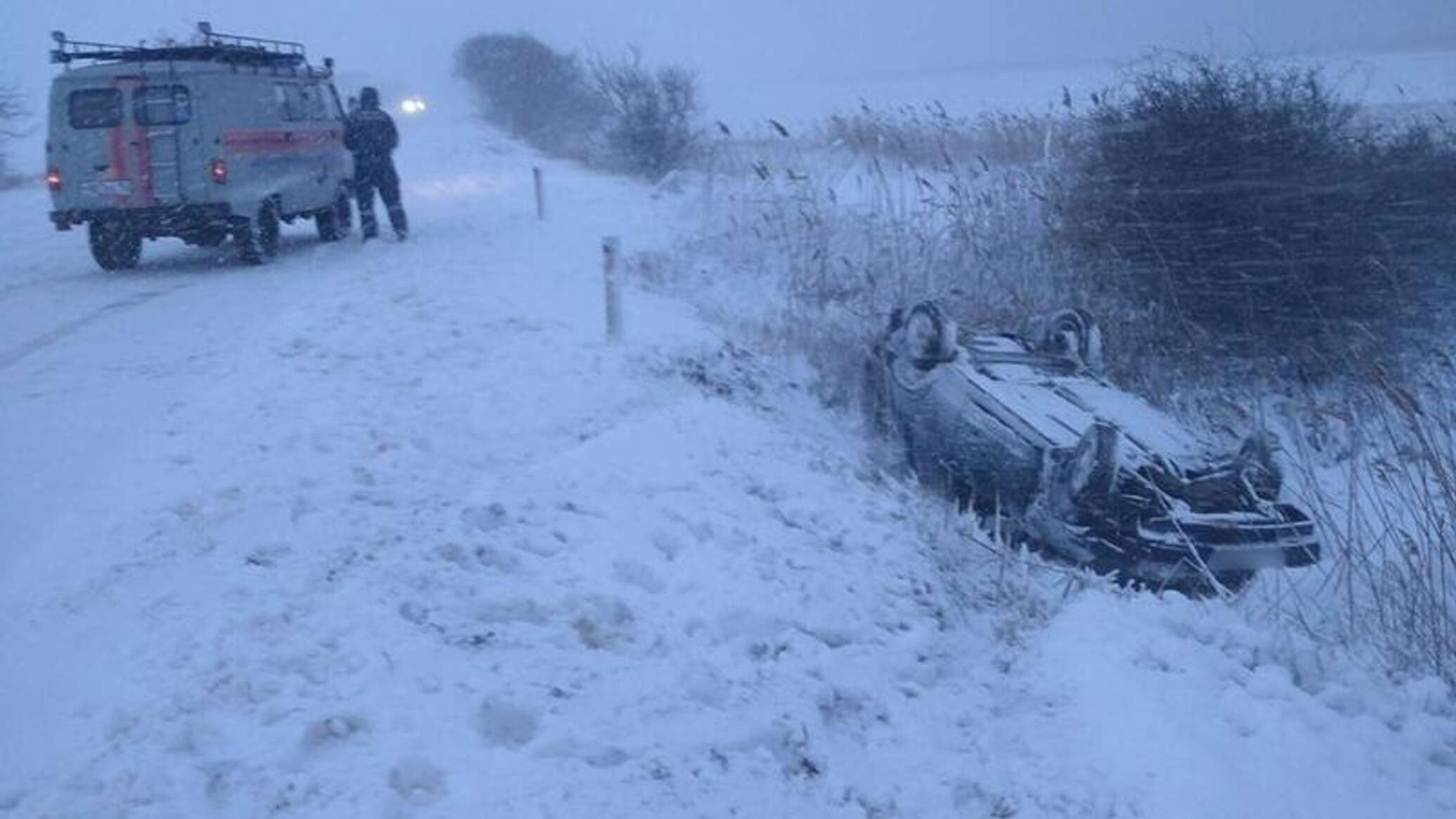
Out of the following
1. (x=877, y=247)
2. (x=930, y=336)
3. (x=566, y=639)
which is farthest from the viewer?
(x=877, y=247)

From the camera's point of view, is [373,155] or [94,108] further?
[373,155]

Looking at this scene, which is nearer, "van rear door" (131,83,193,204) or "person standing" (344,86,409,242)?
"van rear door" (131,83,193,204)

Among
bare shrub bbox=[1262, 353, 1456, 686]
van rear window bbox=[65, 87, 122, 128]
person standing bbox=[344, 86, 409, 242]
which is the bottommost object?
bare shrub bbox=[1262, 353, 1456, 686]

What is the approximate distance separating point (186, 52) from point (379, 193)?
9.45ft

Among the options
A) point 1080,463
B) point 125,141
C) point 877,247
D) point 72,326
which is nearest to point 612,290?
point 1080,463

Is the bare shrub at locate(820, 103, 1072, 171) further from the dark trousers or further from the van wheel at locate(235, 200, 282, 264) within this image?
the van wheel at locate(235, 200, 282, 264)

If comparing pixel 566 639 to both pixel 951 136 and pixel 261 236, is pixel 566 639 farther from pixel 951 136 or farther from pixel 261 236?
pixel 261 236

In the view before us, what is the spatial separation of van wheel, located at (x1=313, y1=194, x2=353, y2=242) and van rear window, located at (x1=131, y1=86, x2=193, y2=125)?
10.3ft

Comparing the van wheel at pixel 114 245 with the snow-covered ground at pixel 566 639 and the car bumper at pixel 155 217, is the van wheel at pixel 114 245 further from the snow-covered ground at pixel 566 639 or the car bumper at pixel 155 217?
the snow-covered ground at pixel 566 639

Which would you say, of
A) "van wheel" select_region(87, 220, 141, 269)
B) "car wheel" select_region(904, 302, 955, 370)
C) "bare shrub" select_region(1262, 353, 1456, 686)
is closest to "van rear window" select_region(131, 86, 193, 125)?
"van wheel" select_region(87, 220, 141, 269)

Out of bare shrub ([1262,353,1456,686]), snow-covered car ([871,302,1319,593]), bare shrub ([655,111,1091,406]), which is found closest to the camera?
bare shrub ([1262,353,1456,686])

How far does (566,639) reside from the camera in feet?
16.4

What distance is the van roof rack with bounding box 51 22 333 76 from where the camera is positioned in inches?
546

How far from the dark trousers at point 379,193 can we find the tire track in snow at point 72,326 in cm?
326
